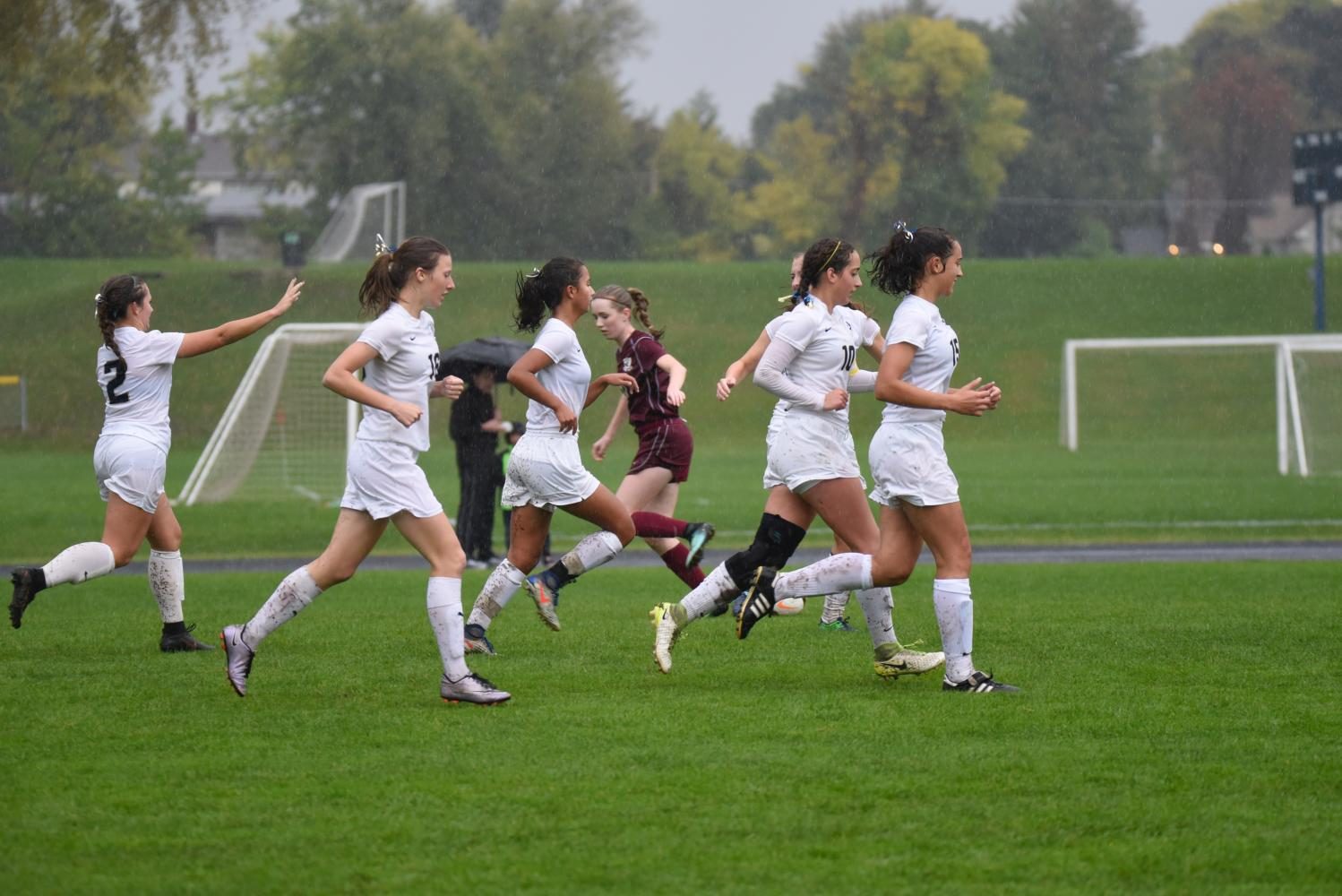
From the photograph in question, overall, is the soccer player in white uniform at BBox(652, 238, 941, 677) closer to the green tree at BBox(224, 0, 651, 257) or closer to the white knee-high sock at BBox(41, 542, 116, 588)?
the white knee-high sock at BBox(41, 542, 116, 588)

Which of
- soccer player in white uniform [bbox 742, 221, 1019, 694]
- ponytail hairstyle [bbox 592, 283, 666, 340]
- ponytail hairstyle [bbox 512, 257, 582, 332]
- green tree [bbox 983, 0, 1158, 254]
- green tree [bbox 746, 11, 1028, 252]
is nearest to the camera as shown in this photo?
soccer player in white uniform [bbox 742, 221, 1019, 694]

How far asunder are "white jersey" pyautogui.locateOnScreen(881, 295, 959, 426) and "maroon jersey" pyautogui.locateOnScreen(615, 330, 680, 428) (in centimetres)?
254

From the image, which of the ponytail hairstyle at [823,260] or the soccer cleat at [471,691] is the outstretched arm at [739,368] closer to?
the ponytail hairstyle at [823,260]

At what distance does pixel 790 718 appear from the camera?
23.5ft

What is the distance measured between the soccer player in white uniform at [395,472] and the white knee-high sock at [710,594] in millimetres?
1130

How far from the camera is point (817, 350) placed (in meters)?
8.55

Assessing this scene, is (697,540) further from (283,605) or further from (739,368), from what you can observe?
(283,605)

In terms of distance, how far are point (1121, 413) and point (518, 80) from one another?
2879 cm

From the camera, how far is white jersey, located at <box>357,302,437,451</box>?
24.6 feet

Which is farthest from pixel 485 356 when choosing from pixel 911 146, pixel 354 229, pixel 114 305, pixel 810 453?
pixel 911 146

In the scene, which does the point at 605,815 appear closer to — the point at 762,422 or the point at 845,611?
the point at 845,611

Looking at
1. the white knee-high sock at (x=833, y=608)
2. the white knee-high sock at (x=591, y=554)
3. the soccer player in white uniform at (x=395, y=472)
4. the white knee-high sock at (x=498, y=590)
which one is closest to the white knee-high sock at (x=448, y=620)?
the soccer player in white uniform at (x=395, y=472)

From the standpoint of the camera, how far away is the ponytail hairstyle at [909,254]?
7875 mm

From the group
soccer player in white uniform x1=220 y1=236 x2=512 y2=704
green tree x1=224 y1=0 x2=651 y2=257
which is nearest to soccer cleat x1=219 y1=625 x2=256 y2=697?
soccer player in white uniform x1=220 y1=236 x2=512 y2=704
